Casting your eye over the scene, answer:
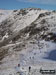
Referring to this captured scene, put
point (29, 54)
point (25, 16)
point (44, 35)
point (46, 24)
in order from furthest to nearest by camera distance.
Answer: point (25, 16)
point (46, 24)
point (44, 35)
point (29, 54)

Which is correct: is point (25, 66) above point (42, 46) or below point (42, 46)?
below

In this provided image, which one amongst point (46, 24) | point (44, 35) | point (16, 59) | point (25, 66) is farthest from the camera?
point (46, 24)

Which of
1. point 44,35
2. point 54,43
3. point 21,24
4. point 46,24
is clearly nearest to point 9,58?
point 54,43

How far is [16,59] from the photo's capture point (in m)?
33.5

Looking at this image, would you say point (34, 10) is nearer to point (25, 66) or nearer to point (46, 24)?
point (46, 24)

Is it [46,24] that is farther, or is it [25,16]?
[25,16]

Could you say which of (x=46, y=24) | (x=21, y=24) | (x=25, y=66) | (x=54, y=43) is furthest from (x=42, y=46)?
→ (x=21, y=24)

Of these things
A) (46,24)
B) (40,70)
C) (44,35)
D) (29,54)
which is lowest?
(40,70)

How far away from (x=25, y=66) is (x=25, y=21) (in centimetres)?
5595

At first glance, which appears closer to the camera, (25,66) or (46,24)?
(25,66)

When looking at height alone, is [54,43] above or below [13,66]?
above

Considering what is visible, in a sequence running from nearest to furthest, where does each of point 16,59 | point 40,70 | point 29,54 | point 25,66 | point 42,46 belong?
1. point 40,70
2. point 25,66
3. point 16,59
4. point 29,54
5. point 42,46

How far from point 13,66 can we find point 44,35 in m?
21.2

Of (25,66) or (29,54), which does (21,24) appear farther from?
(25,66)
